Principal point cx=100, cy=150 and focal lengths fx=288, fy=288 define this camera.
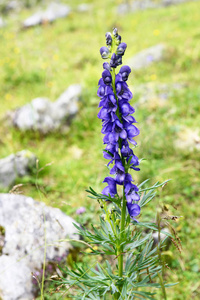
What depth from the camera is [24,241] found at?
2.64 meters

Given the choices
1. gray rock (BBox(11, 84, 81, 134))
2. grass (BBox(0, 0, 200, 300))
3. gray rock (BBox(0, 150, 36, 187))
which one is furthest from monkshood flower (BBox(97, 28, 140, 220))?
gray rock (BBox(11, 84, 81, 134))

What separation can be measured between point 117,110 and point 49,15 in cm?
1308

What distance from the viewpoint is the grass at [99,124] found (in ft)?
10.9

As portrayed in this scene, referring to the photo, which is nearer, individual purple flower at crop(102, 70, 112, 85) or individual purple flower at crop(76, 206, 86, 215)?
individual purple flower at crop(102, 70, 112, 85)

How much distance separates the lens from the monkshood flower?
1528 millimetres

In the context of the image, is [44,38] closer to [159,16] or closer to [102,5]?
[159,16]

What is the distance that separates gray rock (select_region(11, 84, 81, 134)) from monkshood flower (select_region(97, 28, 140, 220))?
3.53m

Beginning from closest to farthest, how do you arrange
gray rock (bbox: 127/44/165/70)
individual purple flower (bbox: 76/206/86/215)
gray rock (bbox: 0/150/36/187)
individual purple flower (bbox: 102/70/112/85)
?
individual purple flower (bbox: 102/70/112/85)
individual purple flower (bbox: 76/206/86/215)
gray rock (bbox: 0/150/36/187)
gray rock (bbox: 127/44/165/70)

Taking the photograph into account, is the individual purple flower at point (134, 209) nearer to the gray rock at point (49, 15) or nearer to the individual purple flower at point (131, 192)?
the individual purple flower at point (131, 192)

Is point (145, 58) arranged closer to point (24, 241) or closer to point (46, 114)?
point (46, 114)

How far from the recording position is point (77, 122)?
16.8 feet

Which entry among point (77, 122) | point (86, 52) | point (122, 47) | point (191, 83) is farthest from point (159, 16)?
point (122, 47)

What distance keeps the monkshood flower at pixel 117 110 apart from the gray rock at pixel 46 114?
11.6ft

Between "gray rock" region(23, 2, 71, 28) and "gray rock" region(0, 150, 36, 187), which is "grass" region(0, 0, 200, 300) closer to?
"gray rock" region(0, 150, 36, 187)
